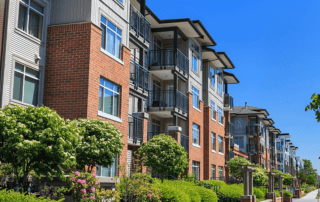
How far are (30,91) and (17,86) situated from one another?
89cm

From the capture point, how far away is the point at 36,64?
1666 cm

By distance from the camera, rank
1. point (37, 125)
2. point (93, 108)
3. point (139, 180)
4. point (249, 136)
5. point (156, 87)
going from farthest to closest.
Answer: point (249, 136) → point (156, 87) → point (93, 108) → point (139, 180) → point (37, 125)

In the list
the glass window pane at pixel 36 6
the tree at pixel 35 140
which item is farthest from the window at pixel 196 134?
the tree at pixel 35 140

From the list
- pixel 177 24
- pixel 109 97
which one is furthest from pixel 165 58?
pixel 109 97

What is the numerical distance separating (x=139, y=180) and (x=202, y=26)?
1975cm

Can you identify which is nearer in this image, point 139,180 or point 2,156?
point 2,156

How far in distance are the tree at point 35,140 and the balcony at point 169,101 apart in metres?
17.3

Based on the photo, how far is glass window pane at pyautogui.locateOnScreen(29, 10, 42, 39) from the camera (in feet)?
54.2

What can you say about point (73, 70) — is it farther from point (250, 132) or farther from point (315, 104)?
point (250, 132)

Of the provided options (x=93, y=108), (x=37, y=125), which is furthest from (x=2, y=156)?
(x=93, y=108)

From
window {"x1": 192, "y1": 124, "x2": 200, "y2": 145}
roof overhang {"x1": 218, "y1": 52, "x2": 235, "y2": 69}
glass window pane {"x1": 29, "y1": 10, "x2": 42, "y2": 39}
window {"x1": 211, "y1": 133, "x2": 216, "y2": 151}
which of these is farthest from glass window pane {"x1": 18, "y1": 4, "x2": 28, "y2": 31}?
roof overhang {"x1": 218, "y1": 52, "x2": 235, "y2": 69}

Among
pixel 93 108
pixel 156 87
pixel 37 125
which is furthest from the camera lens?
pixel 156 87

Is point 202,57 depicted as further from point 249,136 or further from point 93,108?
point 249,136

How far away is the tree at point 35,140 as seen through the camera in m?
10.4
